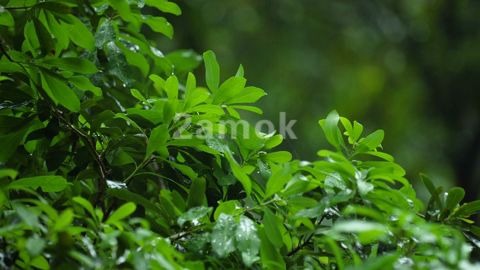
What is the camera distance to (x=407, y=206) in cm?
115

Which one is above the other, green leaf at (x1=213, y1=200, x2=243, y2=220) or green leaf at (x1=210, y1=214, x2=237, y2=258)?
green leaf at (x1=210, y1=214, x2=237, y2=258)

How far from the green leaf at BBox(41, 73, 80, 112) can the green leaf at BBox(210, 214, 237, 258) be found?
358mm

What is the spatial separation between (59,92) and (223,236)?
409 millimetres

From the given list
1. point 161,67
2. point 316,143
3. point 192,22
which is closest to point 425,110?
point 316,143

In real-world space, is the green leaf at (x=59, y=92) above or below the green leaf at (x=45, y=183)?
above

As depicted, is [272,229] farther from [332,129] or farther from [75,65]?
[75,65]

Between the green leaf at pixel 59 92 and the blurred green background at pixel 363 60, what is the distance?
362 centimetres

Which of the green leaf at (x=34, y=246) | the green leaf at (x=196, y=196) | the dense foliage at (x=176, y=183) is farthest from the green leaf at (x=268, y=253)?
the green leaf at (x=34, y=246)

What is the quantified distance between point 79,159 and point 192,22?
3731 millimetres

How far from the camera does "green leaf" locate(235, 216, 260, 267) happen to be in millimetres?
1034

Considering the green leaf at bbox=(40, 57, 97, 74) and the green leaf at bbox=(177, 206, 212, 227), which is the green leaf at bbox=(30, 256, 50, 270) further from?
the green leaf at bbox=(40, 57, 97, 74)

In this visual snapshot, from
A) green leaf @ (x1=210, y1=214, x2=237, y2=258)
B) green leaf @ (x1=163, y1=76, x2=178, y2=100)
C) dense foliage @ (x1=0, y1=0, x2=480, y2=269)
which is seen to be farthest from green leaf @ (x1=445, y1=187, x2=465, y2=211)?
green leaf @ (x1=163, y1=76, x2=178, y2=100)

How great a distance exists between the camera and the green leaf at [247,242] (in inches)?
40.7

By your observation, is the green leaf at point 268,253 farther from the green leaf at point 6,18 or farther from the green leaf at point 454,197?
the green leaf at point 6,18
